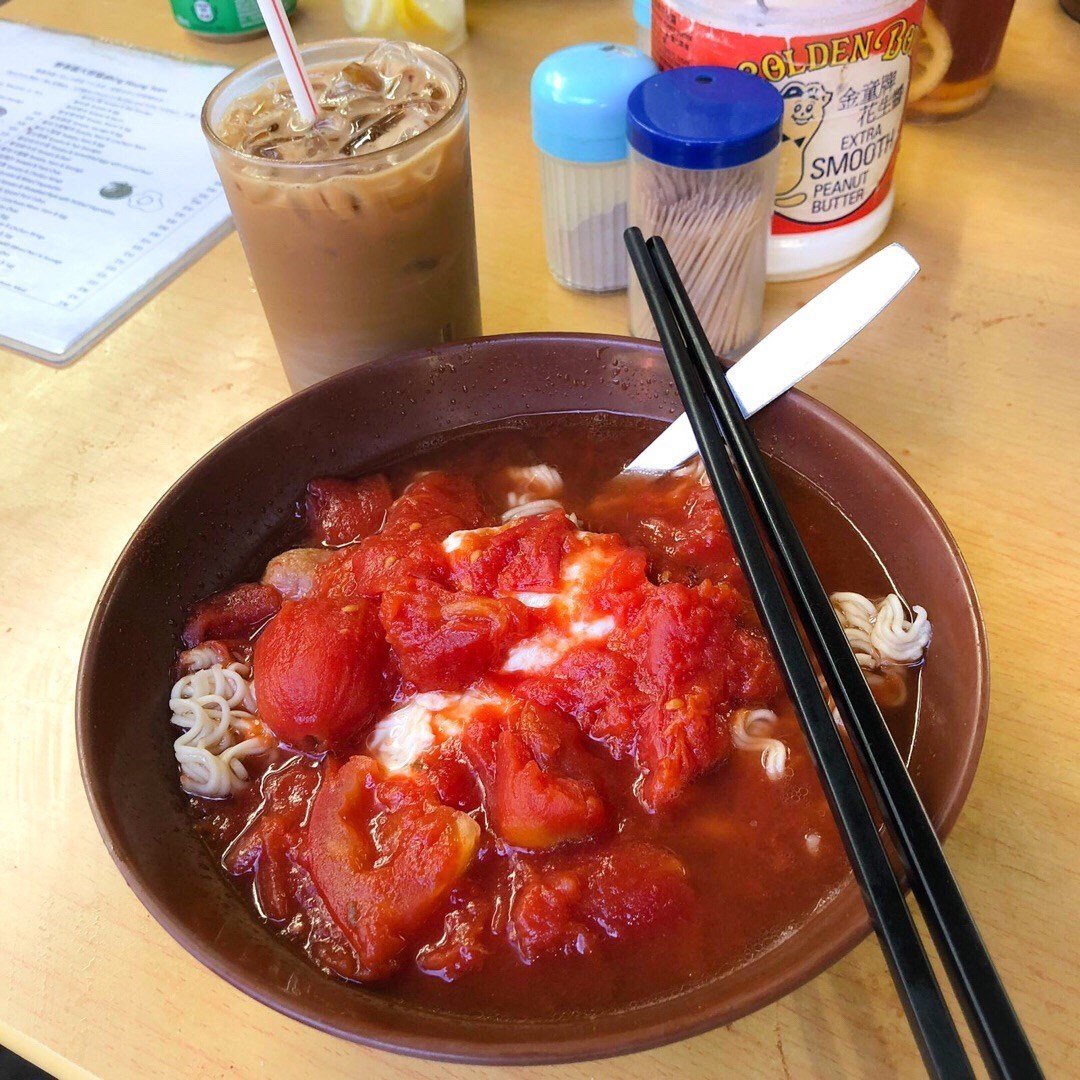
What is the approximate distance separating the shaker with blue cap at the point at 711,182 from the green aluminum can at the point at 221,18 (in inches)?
46.6

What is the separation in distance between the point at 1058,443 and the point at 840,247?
1.42 feet

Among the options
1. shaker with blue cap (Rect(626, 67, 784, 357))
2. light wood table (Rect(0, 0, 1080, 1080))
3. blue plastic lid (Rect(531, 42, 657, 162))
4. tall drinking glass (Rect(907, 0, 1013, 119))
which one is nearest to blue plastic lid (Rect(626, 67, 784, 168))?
shaker with blue cap (Rect(626, 67, 784, 357))

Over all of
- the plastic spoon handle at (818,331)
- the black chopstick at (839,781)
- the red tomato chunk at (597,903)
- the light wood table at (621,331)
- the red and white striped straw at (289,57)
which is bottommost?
the light wood table at (621,331)

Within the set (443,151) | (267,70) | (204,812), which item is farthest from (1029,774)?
(267,70)

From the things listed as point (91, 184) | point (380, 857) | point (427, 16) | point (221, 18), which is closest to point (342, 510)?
point (380, 857)

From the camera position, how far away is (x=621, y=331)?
4.64 ft

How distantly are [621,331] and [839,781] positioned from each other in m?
0.89

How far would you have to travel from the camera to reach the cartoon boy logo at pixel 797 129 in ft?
3.96

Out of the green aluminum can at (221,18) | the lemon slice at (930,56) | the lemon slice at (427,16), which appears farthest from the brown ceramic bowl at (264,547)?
the green aluminum can at (221,18)

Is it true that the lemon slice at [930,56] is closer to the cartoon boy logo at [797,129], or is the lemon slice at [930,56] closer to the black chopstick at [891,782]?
the cartoon boy logo at [797,129]

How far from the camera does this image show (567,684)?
908 millimetres

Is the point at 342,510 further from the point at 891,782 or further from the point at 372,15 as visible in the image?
the point at 372,15

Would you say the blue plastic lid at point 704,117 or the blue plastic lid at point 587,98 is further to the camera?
the blue plastic lid at point 587,98

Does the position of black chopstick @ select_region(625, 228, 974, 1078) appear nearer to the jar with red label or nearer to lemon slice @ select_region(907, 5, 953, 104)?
the jar with red label
